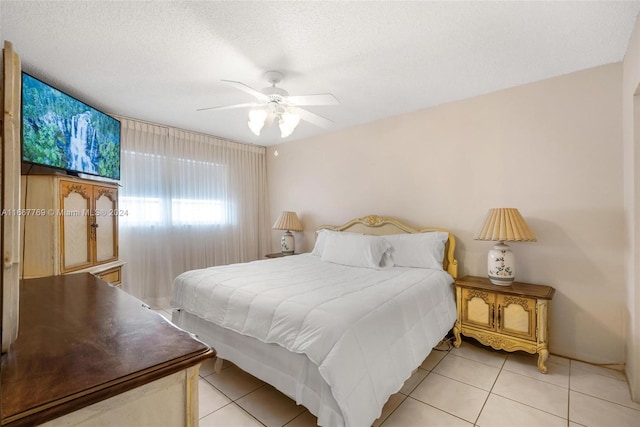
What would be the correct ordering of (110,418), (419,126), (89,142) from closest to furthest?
1. (110,418)
2. (89,142)
3. (419,126)

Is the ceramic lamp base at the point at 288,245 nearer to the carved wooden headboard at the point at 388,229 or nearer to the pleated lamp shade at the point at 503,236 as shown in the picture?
the carved wooden headboard at the point at 388,229

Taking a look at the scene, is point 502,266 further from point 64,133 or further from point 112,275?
point 64,133

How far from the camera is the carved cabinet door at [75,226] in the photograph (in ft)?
8.05

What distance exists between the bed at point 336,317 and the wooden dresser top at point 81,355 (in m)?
0.89

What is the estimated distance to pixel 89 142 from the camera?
293 centimetres

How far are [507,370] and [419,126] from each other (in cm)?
258

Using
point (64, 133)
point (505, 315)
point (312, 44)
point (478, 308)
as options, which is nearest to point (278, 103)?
point (312, 44)

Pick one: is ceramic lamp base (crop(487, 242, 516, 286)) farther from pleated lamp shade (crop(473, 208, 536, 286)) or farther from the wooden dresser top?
the wooden dresser top

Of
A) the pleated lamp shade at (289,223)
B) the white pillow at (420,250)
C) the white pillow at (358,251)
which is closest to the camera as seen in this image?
the white pillow at (420,250)

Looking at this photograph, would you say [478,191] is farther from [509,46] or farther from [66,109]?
[66,109]

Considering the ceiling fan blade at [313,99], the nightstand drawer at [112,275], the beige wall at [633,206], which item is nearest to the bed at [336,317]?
the nightstand drawer at [112,275]

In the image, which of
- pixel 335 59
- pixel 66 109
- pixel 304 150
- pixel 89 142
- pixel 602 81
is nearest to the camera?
Result: pixel 335 59

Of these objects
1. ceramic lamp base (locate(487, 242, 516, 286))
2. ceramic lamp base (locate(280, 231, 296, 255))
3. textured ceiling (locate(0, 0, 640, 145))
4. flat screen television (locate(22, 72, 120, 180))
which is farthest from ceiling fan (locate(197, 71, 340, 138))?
ceramic lamp base (locate(280, 231, 296, 255))

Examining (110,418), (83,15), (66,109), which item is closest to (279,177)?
(66,109)
